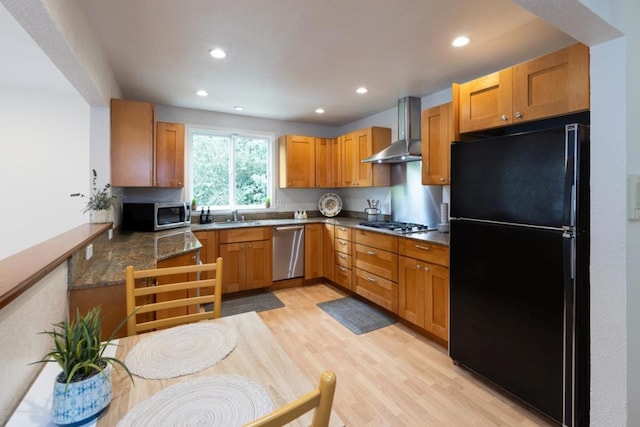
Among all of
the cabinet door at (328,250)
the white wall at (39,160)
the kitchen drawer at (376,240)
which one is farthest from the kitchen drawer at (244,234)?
→ the white wall at (39,160)

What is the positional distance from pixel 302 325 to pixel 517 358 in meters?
1.80

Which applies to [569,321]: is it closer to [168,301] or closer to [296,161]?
[168,301]

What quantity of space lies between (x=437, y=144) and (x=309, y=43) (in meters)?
1.44

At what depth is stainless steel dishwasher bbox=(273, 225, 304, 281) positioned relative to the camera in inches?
157

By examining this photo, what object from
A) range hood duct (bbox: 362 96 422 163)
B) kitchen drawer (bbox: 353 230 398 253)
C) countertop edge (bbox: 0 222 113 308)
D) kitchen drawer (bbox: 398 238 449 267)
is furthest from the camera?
range hood duct (bbox: 362 96 422 163)

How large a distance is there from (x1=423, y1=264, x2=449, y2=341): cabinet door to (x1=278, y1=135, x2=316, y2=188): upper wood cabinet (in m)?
2.36

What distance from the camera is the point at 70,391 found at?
2.35 ft

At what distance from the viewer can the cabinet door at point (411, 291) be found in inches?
107

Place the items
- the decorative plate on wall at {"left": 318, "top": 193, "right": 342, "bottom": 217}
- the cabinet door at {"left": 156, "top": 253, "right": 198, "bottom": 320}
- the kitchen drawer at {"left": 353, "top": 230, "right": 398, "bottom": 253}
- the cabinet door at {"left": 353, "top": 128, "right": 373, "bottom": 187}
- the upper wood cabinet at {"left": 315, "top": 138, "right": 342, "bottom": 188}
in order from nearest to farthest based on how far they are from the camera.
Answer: the cabinet door at {"left": 156, "top": 253, "right": 198, "bottom": 320}, the kitchen drawer at {"left": 353, "top": 230, "right": 398, "bottom": 253}, the cabinet door at {"left": 353, "top": 128, "right": 373, "bottom": 187}, the upper wood cabinet at {"left": 315, "top": 138, "right": 342, "bottom": 188}, the decorative plate on wall at {"left": 318, "top": 193, "right": 342, "bottom": 217}

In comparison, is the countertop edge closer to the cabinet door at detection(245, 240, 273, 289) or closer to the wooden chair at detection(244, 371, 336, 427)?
the wooden chair at detection(244, 371, 336, 427)

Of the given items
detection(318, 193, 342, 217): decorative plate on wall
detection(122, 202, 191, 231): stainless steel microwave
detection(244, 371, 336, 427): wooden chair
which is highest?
detection(318, 193, 342, 217): decorative plate on wall

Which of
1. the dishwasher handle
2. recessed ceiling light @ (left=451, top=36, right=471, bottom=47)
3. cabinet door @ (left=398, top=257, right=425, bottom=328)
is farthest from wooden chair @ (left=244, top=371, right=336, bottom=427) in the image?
the dishwasher handle

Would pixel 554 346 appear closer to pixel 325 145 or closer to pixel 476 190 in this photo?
pixel 476 190

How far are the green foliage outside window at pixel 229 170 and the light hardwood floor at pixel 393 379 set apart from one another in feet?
6.18
